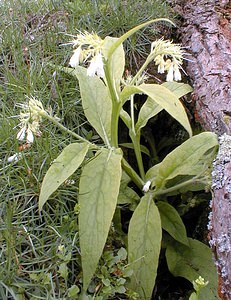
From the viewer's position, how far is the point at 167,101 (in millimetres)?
1786

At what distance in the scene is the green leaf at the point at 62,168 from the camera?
177 cm

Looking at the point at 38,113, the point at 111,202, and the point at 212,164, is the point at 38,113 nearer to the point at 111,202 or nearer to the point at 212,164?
the point at 111,202

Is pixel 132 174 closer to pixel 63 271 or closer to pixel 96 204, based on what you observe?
pixel 96 204

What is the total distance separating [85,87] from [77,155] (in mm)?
414

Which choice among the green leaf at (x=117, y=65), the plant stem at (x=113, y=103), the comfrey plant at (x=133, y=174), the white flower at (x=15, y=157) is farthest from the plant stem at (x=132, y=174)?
the white flower at (x=15, y=157)

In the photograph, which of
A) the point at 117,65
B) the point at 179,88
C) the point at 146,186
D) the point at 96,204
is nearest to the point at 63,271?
the point at 96,204

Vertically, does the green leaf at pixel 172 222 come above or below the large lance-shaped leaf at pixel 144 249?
below

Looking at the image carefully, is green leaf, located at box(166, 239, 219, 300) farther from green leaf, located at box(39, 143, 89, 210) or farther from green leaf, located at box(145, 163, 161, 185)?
green leaf, located at box(39, 143, 89, 210)

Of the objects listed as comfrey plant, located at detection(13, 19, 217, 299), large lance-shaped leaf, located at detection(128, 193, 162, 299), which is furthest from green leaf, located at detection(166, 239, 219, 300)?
large lance-shaped leaf, located at detection(128, 193, 162, 299)

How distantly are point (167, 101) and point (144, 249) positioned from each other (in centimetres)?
58

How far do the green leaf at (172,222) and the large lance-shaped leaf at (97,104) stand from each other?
15.5 inches

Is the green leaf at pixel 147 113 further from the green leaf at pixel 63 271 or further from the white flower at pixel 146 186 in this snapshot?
the green leaf at pixel 63 271

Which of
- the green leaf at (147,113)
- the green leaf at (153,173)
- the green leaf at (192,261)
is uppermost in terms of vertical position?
the green leaf at (147,113)

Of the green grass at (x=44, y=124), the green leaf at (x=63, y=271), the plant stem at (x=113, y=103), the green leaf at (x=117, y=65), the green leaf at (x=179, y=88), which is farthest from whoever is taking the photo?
the green leaf at (x=179, y=88)
